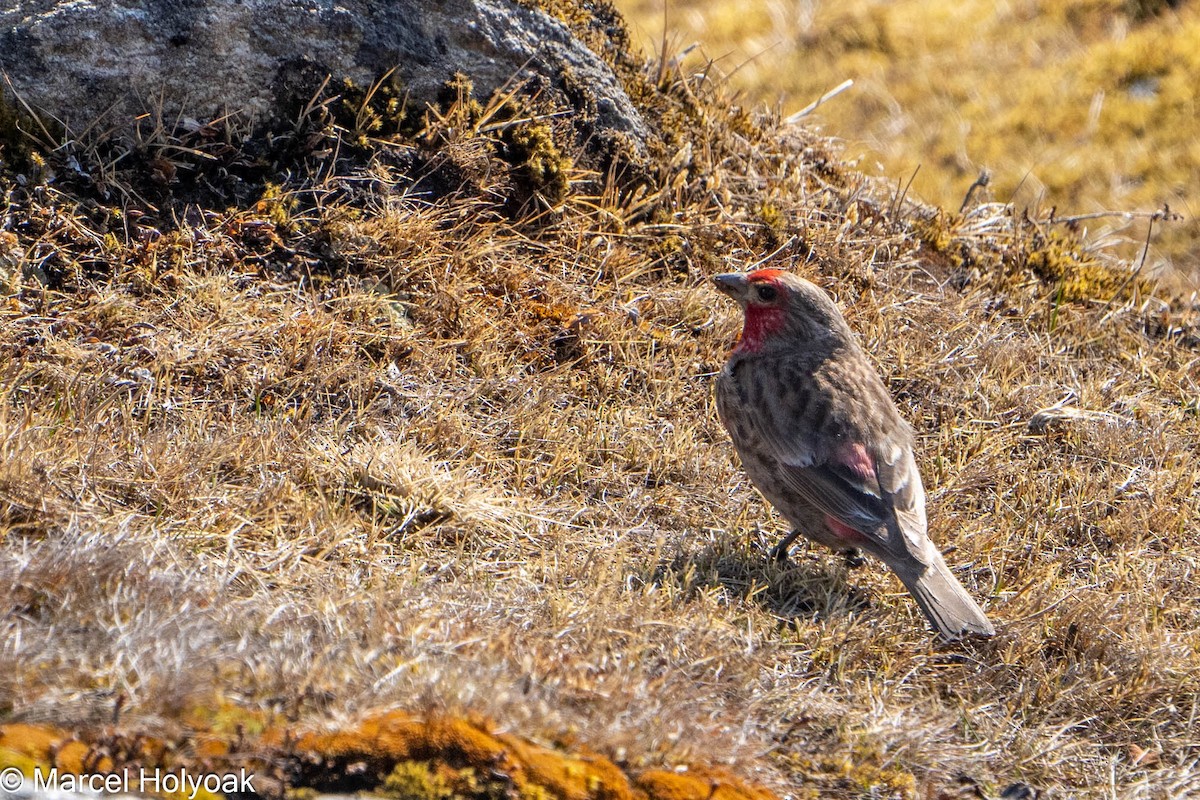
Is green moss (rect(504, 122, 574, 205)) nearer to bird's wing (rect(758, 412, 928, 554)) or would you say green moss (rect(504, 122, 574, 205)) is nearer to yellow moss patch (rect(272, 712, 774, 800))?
bird's wing (rect(758, 412, 928, 554))

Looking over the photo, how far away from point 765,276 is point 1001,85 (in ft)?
23.3

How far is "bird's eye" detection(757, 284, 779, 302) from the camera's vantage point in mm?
5137

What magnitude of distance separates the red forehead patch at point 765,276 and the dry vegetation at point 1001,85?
434cm

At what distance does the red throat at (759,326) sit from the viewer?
5.13 metres

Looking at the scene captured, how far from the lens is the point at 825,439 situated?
4.63 m

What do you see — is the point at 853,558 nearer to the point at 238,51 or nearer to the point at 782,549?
the point at 782,549

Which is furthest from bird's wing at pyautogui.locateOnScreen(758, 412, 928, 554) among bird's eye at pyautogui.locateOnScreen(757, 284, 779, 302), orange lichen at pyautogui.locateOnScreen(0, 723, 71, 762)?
orange lichen at pyautogui.locateOnScreen(0, 723, 71, 762)

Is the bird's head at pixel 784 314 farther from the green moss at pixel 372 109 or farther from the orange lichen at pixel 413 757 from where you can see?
the orange lichen at pixel 413 757

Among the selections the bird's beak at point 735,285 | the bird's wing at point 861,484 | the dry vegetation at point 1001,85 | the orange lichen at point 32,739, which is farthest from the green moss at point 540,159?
the dry vegetation at point 1001,85

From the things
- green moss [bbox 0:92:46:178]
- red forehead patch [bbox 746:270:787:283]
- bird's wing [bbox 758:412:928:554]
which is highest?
green moss [bbox 0:92:46:178]

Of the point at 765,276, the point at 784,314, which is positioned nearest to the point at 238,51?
the point at 765,276

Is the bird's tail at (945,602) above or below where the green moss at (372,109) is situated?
below

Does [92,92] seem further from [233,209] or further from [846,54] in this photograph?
[846,54]

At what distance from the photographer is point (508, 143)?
6027 mm
